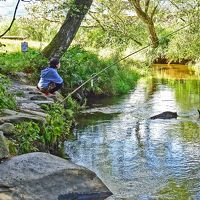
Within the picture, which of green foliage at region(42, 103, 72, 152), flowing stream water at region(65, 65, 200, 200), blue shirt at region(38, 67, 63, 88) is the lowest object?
flowing stream water at region(65, 65, 200, 200)

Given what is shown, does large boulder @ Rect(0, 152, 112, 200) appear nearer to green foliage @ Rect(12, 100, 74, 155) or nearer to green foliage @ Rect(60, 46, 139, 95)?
green foliage @ Rect(12, 100, 74, 155)

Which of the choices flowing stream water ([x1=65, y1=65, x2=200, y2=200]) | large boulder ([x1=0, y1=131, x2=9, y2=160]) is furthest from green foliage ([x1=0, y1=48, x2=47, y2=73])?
large boulder ([x1=0, y1=131, x2=9, y2=160])

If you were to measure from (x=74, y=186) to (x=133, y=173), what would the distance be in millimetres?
1746

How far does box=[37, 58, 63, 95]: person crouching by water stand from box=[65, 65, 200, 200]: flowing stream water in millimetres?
1116

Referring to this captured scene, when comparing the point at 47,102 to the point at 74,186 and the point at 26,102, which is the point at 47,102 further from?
the point at 74,186

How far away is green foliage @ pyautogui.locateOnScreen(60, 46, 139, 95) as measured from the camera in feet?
50.1

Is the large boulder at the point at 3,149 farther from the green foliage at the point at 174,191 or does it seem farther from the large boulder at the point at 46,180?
the green foliage at the point at 174,191

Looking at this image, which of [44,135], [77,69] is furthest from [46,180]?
[77,69]

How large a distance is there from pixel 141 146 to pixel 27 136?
2.94 meters

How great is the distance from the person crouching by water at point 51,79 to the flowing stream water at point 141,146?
1116mm

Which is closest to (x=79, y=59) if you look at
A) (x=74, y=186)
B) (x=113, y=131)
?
(x=113, y=131)

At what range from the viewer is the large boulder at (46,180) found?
6270 millimetres

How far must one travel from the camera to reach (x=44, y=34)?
24.6 m

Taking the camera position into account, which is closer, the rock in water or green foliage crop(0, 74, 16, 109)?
green foliage crop(0, 74, 16, 109)
